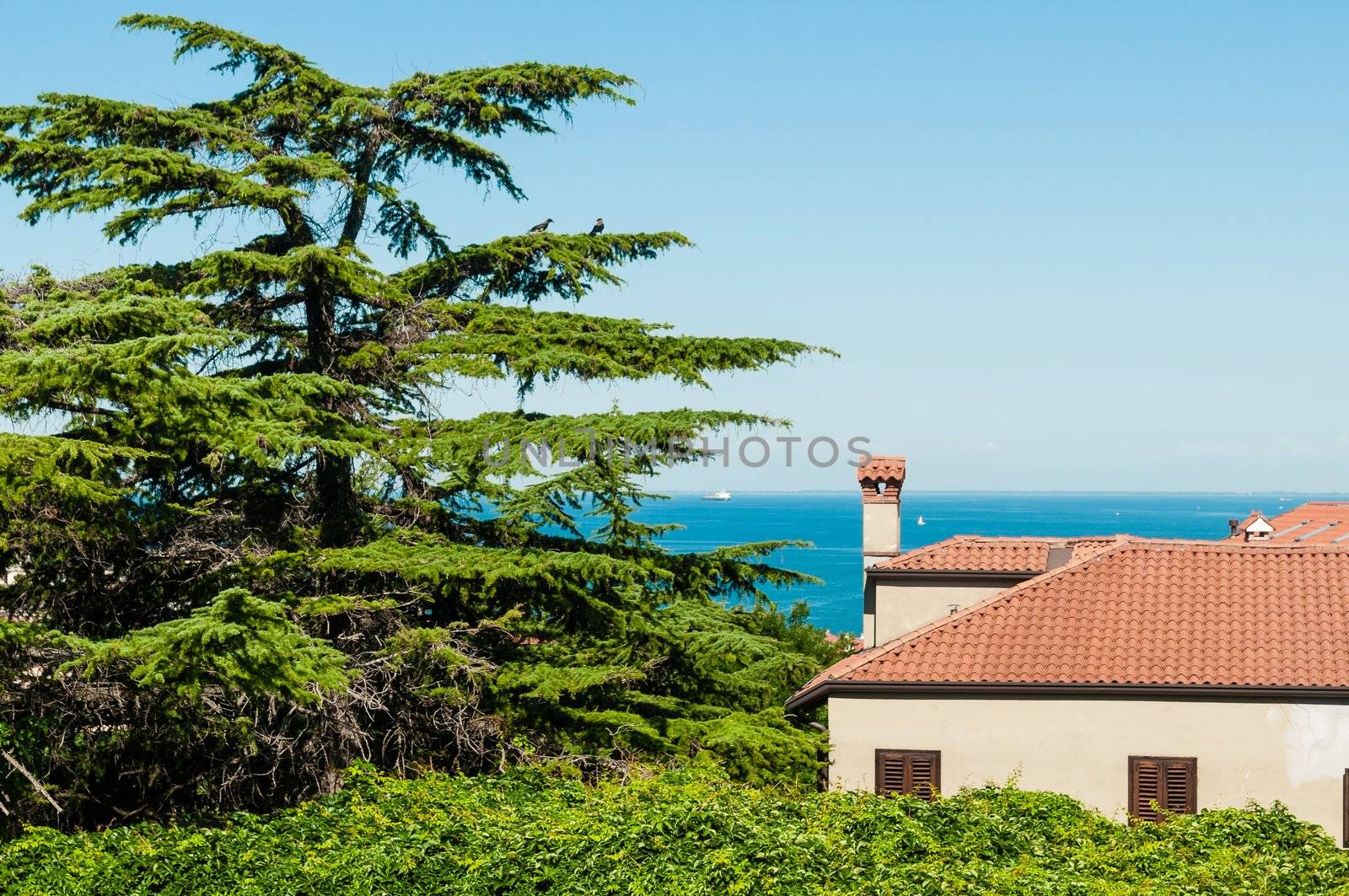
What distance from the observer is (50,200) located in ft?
52.7

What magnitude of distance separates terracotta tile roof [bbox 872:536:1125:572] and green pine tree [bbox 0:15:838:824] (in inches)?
123

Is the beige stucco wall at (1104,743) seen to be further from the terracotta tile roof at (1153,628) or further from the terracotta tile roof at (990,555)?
A: the terracotta tile roof at (990,555)

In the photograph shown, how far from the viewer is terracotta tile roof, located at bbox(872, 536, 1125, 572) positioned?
2022 centimetres

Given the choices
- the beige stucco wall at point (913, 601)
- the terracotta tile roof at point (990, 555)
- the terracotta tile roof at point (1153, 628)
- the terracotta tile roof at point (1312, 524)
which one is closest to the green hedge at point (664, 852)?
the terracotta tile roof at point (1153, 628)

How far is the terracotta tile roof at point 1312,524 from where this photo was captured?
136 feet

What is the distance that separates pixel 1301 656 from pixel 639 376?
9352 mm

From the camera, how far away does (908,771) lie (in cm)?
1612

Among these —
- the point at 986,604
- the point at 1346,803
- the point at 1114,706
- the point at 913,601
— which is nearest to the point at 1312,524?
the point at 913,601

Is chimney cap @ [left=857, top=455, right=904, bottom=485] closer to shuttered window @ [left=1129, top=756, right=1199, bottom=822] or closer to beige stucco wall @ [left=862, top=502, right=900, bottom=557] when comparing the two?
beige stucco wall @ [left=862, top=502, right=900, bottom=557]

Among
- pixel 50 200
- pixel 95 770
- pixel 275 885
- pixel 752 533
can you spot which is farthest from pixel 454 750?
pixel 752 533

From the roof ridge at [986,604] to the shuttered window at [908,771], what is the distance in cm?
122

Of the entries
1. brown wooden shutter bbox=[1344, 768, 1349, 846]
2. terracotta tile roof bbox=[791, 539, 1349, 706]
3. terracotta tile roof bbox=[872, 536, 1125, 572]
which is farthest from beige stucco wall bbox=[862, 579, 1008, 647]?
brown wooden shutter bbox=[1344, 768, 1349, 846]

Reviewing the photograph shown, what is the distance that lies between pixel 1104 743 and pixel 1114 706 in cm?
48

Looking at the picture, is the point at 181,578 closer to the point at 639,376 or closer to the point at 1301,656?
the point at 639,376
